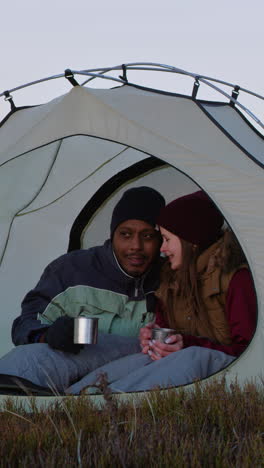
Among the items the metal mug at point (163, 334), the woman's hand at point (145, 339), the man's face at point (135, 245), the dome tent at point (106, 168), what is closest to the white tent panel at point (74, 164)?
the dome tent at point (106, 168)

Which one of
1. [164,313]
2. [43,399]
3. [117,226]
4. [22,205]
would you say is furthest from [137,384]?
[22,205]

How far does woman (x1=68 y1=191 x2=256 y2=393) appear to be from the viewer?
3.66 metres

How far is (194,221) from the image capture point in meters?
4.13

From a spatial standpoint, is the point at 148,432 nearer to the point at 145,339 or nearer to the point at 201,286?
the point at 145,339

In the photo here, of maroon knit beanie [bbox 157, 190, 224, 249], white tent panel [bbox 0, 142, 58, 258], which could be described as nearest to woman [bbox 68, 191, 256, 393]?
maroon knit beanie [bbox 157, 190, 224, 249]

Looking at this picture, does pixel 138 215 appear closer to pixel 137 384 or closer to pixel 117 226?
pixel 117 226

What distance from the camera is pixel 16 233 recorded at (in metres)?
5.42

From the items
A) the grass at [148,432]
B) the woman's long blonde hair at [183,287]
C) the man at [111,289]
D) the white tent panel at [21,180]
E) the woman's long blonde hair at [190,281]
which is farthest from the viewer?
the white tent panel at [21,180]

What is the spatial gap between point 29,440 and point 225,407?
0.72m

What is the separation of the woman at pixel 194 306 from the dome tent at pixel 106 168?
195 mm

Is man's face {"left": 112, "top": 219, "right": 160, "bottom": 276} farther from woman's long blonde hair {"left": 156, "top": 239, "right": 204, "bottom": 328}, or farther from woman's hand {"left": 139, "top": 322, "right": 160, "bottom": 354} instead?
woman's hand {"left": 139, "top": 322, "right": 160, "bottom": 354}

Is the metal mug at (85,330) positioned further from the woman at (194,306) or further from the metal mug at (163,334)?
the metal mug at (163,334)

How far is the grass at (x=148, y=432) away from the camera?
2.43m

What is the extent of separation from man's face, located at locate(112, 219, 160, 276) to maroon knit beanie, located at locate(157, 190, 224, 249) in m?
0.23
